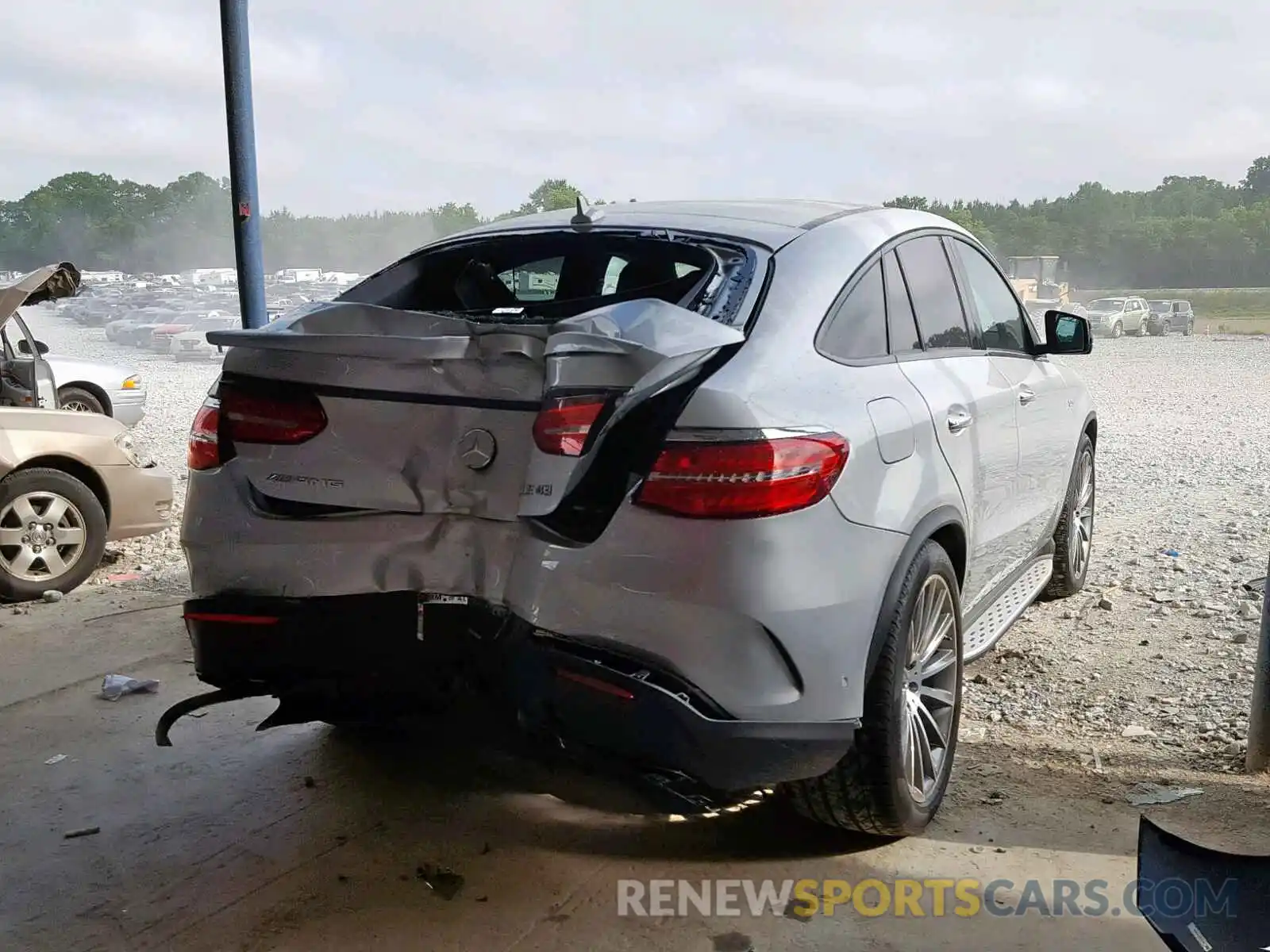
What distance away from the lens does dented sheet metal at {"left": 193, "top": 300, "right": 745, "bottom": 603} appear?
8.63 ft

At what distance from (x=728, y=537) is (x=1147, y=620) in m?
3.51

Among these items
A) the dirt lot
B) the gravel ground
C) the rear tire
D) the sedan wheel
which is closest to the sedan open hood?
the gravel ground

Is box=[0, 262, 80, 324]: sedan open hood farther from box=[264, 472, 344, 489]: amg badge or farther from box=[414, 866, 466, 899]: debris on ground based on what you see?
box=[414, 866, 466, 899]: debris on ground

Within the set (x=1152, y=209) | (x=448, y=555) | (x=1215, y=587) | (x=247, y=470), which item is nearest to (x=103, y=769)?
(x=247, y=470)

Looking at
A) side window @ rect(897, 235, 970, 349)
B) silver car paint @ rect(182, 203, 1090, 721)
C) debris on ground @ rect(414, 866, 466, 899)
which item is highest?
side window @ rect(897, 235, 970, 349)

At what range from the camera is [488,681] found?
273cm

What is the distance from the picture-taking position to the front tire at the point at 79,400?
35.7ft

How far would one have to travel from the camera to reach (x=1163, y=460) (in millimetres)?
9953

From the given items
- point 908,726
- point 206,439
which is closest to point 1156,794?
point 908,726

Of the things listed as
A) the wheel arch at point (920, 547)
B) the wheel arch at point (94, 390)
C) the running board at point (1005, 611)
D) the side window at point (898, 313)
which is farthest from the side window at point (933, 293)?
the wheel arch at point (94, 390)

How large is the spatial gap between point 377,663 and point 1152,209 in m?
34.3

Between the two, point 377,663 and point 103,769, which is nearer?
point 377,663

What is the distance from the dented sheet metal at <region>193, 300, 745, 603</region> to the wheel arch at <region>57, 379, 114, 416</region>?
30.1 ft

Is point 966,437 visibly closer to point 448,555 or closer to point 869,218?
point 869,218
